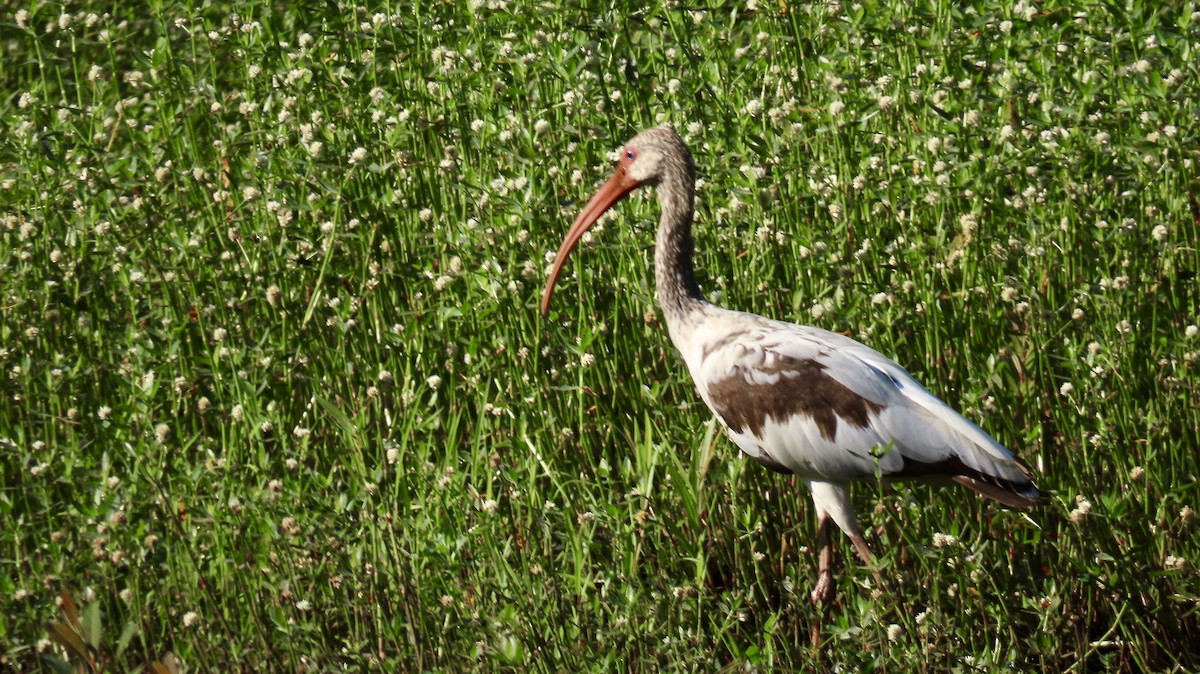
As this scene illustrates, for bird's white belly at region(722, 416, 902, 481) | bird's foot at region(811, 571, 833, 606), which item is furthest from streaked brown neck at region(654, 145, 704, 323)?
bird's foot at region(811, 571, 833, 606)

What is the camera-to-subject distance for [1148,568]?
3840 mm

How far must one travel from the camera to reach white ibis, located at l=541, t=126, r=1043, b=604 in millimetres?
3939

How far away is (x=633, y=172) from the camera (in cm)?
471

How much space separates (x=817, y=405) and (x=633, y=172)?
3.38 feet

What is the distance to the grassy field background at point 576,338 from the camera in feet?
12.6

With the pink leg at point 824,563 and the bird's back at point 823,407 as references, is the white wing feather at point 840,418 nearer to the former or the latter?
the bird's back at point 823,407

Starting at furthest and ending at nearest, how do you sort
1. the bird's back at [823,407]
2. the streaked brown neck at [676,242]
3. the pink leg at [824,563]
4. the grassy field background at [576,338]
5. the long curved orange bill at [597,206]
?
the long curved orange bill at [597,206], the streaked brown neck at [676,242], the pink leg at [824,563], the bird's back at [823,407], the grassy field background at [576,338]

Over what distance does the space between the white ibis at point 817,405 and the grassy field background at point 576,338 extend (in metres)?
0.14

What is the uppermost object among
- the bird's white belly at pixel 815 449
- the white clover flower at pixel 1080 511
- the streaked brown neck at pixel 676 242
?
the streaked brown neck at pixel 676 242

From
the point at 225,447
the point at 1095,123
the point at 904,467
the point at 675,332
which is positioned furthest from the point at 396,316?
the point at 1095,123

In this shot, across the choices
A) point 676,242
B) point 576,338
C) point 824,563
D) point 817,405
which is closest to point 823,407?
point 817,405

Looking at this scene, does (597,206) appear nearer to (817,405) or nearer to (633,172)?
(633,172)

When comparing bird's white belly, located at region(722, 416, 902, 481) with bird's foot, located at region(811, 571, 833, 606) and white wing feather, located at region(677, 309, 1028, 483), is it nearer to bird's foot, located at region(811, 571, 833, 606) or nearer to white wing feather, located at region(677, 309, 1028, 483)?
white wing feather, located at region(677, 309, 1028, 483)

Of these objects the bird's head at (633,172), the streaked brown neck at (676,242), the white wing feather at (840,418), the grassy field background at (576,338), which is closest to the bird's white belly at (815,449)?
the white wing feather at (840,418)
